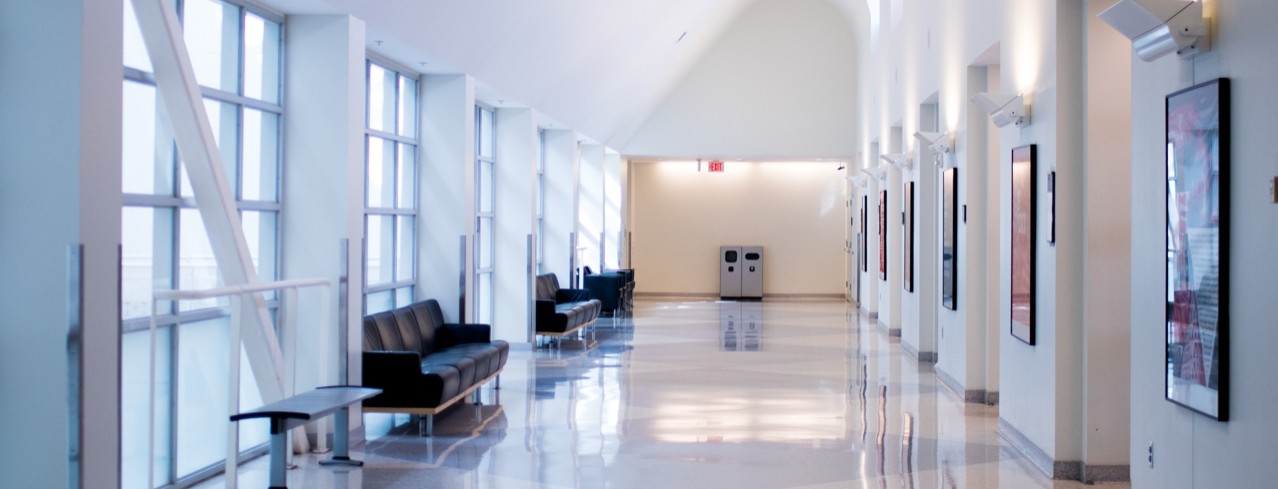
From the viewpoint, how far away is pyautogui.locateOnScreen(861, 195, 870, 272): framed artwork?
20062mm

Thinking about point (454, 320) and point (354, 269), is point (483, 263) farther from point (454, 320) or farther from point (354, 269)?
point (354, 269)

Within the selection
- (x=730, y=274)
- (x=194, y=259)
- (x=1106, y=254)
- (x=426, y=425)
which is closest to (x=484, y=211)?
(x=426, y=425)

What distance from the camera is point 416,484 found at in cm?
696

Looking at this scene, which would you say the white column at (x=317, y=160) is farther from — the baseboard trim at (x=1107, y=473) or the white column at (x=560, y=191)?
the white column at (x=560, y=191)

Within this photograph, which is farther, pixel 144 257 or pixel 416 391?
pixel 416 391

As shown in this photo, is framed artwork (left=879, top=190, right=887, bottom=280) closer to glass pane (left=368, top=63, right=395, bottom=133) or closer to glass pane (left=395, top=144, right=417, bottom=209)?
glass pane (left=395, top=144, right=417, bottom=209)

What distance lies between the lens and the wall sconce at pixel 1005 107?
7.81m

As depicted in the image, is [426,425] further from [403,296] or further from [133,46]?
[133,46]

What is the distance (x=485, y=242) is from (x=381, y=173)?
4.15 m

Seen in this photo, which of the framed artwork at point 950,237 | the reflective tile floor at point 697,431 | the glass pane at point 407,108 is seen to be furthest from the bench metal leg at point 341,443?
the framed artwork at point 950,237

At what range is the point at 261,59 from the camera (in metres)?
7.94

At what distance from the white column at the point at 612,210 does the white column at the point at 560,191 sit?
15.7 feet

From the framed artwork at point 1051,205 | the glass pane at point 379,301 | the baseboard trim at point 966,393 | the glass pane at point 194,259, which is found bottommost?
the baseboard trim at point 966,393

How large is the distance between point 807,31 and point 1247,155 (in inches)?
760
